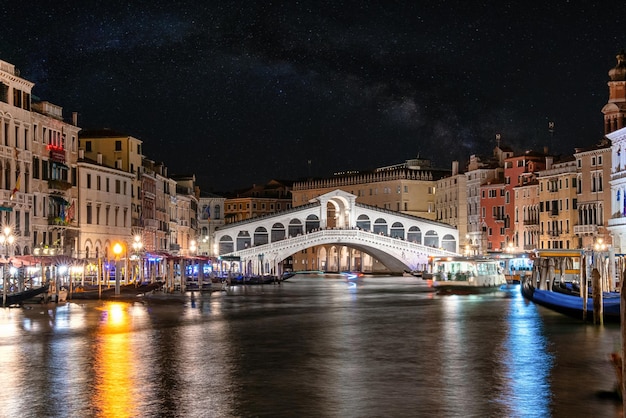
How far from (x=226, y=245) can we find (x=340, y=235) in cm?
1212

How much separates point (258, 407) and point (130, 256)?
4422cm

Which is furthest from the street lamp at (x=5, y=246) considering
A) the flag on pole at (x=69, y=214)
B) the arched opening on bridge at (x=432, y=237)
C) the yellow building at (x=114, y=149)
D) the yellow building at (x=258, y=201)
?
the yellow building at (x=258, y=201)

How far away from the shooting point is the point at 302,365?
20.0 m

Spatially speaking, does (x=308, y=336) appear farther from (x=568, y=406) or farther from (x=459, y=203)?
(x=459, y=203)

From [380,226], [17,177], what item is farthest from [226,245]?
[17,177]

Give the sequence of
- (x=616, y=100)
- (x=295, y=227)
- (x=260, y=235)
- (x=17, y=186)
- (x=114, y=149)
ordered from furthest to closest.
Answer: (x=295, y=227), (x=260, y=235), (x=616, y=100), (x=114, y=149), (x=17, y=186)

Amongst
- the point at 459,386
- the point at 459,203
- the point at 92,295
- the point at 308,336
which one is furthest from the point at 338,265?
the point at 459,386

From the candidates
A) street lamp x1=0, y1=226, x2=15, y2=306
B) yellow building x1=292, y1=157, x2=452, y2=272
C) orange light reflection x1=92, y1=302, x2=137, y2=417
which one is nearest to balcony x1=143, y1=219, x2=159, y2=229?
street lamp x1=0, y1=226, x2=15, y2=306

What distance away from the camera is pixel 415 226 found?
304ft

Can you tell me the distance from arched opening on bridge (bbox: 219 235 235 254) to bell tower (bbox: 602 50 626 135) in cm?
3577

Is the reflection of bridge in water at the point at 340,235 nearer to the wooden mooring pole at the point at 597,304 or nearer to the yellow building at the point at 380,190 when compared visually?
the yellow building at the point at 380,190

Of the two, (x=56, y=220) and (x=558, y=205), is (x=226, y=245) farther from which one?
(x=56, y=220)

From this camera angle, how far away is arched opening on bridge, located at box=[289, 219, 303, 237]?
92.7m

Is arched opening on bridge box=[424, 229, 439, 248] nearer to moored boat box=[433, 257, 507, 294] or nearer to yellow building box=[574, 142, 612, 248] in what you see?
yellow building box=[574, 142, 612, 248]
